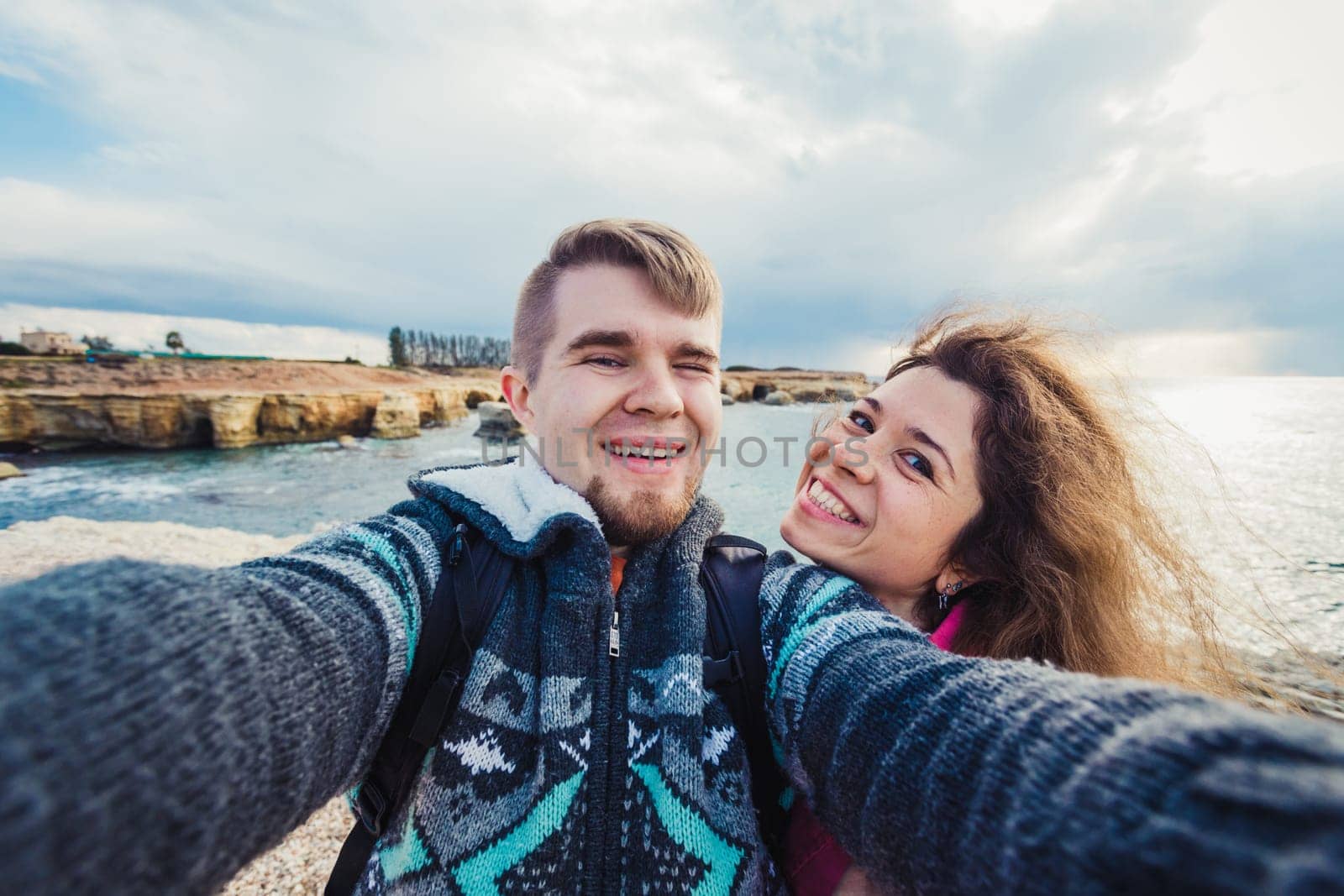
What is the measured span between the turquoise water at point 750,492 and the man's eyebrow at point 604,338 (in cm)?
202

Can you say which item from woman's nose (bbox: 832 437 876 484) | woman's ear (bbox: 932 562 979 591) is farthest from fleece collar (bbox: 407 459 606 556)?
woman's ear (bbox: 932 562 979 591)

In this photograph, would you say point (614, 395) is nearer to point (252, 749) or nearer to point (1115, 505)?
point (252, 749)

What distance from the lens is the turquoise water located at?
4680 millimetres

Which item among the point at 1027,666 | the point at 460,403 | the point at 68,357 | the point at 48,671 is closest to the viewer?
the point at 48,671

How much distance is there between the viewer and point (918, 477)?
192 cm

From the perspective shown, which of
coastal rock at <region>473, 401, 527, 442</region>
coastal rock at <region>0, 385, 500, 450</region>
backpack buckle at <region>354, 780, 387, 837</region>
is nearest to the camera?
backpack buckle at <region>354, 780, 387, 837</region>

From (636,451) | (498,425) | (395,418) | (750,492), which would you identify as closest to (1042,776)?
(636,451)

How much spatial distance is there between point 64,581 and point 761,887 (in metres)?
1.63

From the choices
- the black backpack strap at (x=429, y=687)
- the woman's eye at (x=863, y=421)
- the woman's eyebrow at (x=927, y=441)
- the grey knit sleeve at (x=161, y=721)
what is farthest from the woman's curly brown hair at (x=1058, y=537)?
the grey knit sleeve at (x=161, y=721)

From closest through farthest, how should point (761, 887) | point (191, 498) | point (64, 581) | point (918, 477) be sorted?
point (64, 581) < point (761, 887) < point (918, 477) < point (191, 498)

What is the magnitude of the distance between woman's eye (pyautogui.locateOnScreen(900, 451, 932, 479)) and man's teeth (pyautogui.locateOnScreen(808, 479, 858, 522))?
0.32m

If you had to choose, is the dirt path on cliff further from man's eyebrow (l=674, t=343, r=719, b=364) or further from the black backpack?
man's eyebrow (l=674, t=343, r=719, b=364)

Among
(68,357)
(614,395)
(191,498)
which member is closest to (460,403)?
(68,357)

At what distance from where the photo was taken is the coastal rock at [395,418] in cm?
2359
